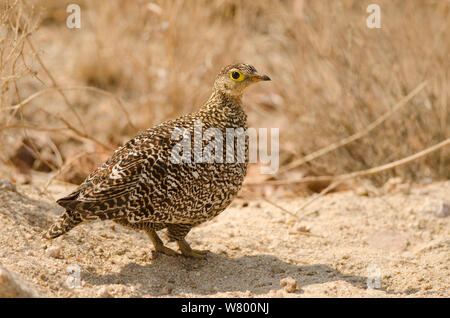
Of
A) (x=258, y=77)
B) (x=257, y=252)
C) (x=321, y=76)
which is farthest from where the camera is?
(x=321, y=76)

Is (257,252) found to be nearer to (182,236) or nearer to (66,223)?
(182,236)

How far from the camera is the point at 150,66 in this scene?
7203mm

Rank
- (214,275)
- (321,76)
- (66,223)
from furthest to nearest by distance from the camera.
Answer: (321,76) < (214,275) < (66,223)

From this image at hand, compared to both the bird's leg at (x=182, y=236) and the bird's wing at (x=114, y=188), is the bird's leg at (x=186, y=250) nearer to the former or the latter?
the bird's leg at (x=182, y=236)

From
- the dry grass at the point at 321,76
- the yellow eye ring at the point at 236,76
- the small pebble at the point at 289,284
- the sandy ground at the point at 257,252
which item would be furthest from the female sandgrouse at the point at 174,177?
the dry grass at the point at 321,76

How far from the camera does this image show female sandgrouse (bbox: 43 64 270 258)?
3.37 metres

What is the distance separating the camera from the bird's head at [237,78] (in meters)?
3.97

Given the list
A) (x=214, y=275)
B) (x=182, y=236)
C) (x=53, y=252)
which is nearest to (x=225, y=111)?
(x=182, y=236)

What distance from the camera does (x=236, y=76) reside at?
400cm

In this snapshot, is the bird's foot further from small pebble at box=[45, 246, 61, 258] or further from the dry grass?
the dry grass

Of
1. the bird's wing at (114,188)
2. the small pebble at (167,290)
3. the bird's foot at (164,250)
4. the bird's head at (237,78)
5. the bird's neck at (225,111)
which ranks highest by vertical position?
the bird's head at (237,78)

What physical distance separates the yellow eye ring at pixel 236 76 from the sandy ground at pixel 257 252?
1330 millimetres

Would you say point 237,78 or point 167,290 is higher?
point 237,78

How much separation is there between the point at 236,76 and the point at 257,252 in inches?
54.5
